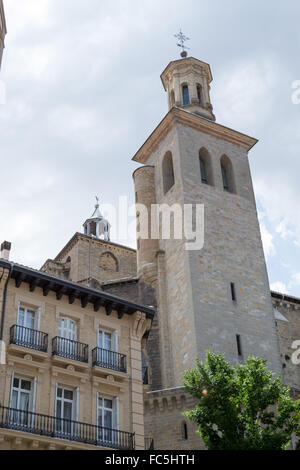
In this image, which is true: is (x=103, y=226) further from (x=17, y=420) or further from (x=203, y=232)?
(x=17, y=420)

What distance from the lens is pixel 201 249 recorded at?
30438mm

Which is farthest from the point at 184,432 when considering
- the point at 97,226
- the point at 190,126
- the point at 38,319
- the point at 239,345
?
the point at 97,226

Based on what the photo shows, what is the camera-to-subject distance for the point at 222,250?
31.3 meters

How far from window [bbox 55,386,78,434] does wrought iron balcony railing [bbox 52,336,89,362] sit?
927 mm

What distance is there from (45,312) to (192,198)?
14.8 meters

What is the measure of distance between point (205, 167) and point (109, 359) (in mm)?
17678

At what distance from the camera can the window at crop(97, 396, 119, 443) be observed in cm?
1777

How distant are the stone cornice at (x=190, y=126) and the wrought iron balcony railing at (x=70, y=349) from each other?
18570 mm

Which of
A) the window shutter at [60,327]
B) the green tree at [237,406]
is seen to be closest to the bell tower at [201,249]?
the green tree at [237,406]

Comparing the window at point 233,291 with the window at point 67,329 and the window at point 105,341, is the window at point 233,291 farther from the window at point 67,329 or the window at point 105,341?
the window at point 67,329

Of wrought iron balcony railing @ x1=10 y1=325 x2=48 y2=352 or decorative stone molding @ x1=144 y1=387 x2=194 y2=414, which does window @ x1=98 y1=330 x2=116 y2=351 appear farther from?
decorative stone molding @ x1=144 y1=387 x2=194 y2=414

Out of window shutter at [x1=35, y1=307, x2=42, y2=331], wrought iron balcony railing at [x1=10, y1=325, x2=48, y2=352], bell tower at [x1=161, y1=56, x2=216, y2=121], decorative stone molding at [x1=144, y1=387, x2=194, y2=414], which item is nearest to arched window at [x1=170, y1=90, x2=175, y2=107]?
bell tower at [x1=161, y1=56, x2=216, y2=121]

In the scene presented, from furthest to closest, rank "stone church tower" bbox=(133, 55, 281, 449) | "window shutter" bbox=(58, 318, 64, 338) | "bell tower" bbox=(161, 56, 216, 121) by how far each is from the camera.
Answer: "bell tower" bbox=(161, 56, 216, 121) → "stone church tower" bbox=(133, 55, 281, 449) → "window shutter" bbox=(58, 318, 64, 338)

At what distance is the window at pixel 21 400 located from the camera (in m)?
16.4
